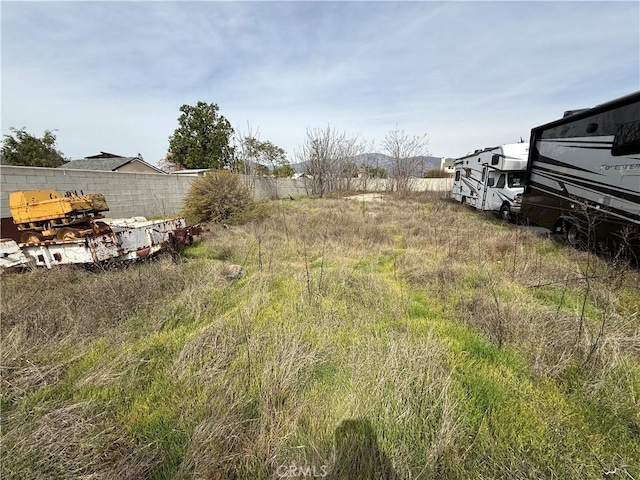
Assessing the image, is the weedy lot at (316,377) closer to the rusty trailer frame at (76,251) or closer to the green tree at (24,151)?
the rusty trailer frame at (76,251)

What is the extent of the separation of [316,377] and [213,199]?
898cm

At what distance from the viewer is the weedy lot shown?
1.61 meters

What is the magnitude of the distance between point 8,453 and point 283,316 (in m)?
2.27

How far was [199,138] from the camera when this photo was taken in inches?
1411

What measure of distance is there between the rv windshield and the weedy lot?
737 cm

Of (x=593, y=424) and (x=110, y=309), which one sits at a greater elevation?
(x=110, y=309)

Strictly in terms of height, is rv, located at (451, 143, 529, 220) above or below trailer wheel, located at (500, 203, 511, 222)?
above

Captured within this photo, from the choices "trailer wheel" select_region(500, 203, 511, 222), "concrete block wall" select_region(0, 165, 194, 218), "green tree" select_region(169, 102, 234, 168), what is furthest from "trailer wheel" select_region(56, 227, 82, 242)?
"green tree" select_region(169, 102, 234, 168)

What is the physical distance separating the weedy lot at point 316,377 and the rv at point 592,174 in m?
1.37

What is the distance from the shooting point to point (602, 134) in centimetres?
508

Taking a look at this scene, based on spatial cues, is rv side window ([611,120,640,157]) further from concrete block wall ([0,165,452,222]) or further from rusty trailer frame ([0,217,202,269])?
concrete block wall ([0,165,452,222])

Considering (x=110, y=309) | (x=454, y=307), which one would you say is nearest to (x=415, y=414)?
(x=454, y=307)

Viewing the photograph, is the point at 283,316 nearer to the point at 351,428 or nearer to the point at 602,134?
the point at 351,428
